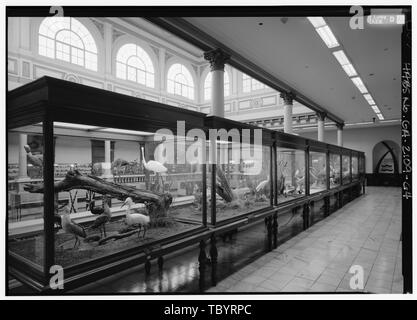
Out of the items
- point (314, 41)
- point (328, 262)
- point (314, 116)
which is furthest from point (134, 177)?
point (314, 116)

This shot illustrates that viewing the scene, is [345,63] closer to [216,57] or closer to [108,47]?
[216,57]

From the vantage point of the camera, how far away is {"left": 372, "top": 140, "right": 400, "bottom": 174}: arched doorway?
17.0 metres

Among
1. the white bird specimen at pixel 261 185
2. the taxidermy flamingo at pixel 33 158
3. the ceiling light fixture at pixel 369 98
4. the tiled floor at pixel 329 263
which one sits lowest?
the tiled floor at pixel 329 263

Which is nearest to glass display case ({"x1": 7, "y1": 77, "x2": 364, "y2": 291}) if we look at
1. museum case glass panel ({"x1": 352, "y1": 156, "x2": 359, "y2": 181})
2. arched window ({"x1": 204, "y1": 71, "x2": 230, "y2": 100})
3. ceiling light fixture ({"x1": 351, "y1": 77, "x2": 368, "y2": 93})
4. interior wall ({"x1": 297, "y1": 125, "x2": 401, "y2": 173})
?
ceiling light fixture ({"x1": 351, "y1": 77, "x2": 368, "y2": 93})

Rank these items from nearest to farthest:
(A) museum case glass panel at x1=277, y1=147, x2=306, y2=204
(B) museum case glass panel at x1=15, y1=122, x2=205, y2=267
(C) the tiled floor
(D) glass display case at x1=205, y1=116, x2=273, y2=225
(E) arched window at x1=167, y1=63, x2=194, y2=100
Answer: (B) museum case glass panel at x1=15, y1=122, x2=205, y2=267
(C) the tiled floor
(D) glass display case at x1=205, y1=116, x2=273, y2=225
(A) museum case glass panel at x1=277, y1=147, x2=306, y2=204
(E) arched window at x1=167, y1=63, x2=194, y2=100

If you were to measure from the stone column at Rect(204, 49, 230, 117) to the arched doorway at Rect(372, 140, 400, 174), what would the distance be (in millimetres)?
16124

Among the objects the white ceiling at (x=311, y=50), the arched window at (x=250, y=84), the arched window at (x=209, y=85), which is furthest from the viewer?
the arched window at (x=209, y=85)

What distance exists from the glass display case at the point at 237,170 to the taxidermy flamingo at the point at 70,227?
5.13ft

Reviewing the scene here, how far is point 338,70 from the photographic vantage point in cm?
684

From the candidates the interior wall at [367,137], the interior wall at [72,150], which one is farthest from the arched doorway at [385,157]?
the interior wall at [72,150]

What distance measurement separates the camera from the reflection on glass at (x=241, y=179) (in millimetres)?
3713

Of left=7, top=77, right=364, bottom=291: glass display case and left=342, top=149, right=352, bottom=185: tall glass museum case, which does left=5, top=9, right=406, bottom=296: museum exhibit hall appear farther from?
left=342, top=149, right=352, bottom=185: tall glass museum case

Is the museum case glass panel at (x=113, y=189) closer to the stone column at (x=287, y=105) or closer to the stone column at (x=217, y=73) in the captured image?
the stone column at (x=217, y=73)
